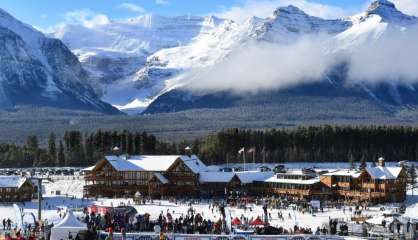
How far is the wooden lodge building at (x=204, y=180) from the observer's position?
91875 millimetres

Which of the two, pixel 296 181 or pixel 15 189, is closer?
pixel 15 189

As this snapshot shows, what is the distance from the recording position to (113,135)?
459 ft

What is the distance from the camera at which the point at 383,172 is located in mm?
90938

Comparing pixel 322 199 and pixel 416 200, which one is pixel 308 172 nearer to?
pixel 322 199

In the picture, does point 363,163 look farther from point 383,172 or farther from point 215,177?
point 215,177

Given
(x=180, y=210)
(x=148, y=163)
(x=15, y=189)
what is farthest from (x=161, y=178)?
(x=180, y=210)

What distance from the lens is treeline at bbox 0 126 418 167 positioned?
431 feet

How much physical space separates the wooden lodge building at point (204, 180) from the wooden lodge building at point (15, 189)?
744 cm

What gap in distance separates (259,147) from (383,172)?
48.9m

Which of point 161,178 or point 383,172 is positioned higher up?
point 383,172

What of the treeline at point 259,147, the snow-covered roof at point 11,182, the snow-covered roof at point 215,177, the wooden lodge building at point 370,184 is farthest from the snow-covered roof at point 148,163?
the treeline at point 259,147

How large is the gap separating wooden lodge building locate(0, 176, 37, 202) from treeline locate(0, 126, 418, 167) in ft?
139

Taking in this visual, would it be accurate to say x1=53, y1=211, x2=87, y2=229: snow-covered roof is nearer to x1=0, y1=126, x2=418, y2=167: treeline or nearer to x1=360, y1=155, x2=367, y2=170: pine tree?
x1=360, y1=155, x2=367, y2=170: pine tree

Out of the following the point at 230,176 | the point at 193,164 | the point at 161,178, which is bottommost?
the point at 161,178
